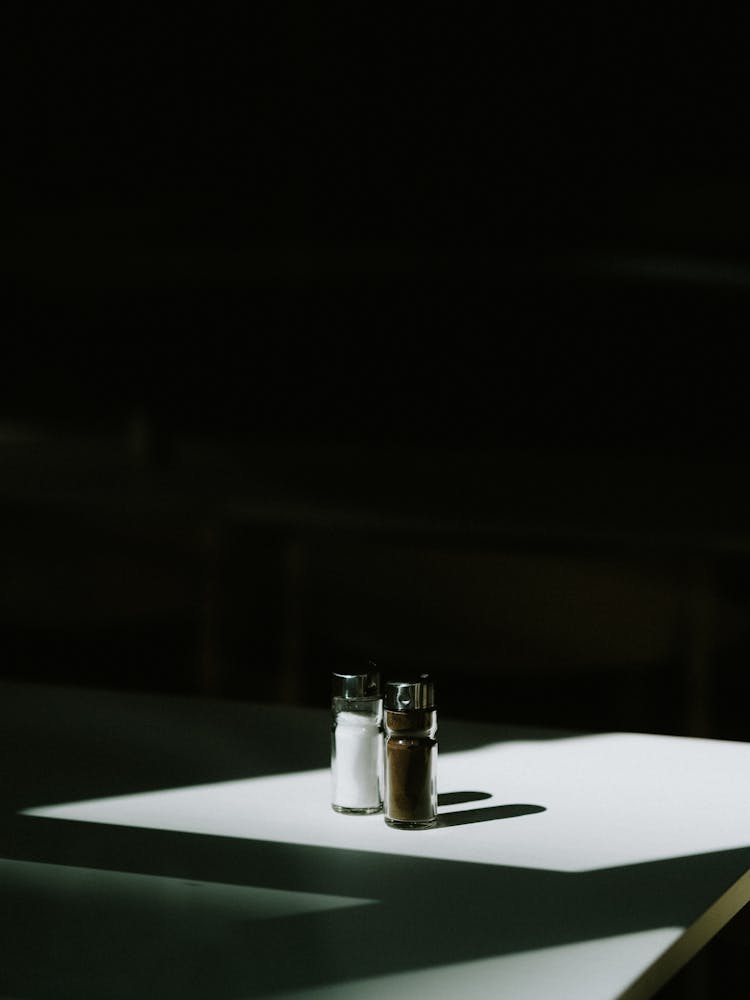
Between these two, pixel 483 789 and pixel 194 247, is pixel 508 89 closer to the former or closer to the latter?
pixel 194 247

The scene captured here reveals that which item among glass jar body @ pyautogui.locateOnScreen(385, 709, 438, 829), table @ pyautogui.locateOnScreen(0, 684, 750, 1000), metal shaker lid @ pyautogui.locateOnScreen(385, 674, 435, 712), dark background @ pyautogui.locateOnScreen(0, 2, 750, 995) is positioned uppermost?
dark background @ pyautogui.locateOnScreen(0, 2, 750, 995)

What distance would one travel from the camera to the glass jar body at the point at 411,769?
3.70 feet

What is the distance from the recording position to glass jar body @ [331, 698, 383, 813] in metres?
1.17

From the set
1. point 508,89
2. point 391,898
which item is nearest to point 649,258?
point 508,89

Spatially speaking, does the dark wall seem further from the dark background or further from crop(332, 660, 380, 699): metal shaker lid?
crop(332, 660, 380, 699): metal shaker lid

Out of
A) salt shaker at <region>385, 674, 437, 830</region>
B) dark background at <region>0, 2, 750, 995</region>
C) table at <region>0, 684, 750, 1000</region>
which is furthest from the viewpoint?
dark background at <region>0, 2, 750, 995</region>

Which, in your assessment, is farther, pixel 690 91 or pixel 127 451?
pixel 690 91

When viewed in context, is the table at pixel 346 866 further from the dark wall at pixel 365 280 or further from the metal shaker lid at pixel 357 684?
the dark wall at pixel 365 280

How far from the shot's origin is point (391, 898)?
3.26 feet

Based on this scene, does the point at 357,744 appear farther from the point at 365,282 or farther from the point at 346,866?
the point at 365,282

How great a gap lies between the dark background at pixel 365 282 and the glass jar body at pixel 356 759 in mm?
1921

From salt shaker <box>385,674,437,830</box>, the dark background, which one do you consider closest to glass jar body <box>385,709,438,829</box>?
salt shaker <box>385,674,437,830</box>

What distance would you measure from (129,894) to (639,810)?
0.43m

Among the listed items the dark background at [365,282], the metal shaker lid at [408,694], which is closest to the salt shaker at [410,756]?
the metal shaker lid at [408,694]
